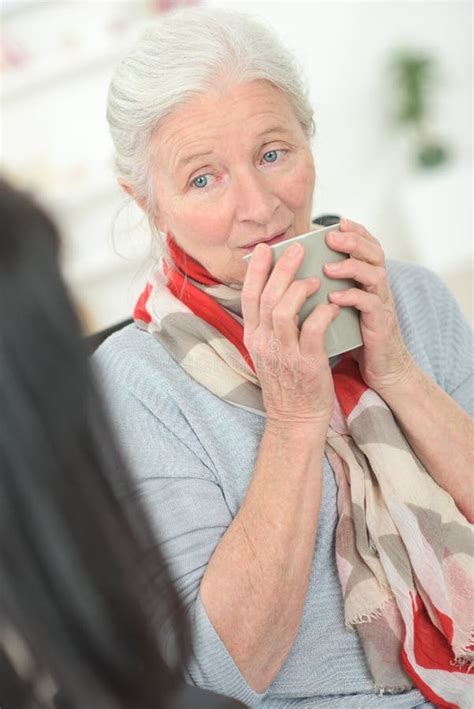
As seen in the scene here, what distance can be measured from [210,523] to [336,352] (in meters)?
0.28

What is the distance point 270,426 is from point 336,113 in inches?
148

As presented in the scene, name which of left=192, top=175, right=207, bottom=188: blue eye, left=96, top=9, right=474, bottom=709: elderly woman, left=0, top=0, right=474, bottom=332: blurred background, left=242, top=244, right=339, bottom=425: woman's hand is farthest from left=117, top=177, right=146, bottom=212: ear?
left=0, top=0, right=474, bottom=332: blurred background

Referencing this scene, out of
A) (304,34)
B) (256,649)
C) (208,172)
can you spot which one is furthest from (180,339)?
(304,34)

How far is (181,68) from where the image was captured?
120 centimetres

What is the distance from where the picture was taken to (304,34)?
4.48 meters

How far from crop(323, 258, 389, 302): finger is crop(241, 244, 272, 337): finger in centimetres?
8

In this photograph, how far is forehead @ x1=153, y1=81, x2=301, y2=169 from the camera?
1213 mm

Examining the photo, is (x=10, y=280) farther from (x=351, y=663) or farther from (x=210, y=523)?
(x=351, y=663)

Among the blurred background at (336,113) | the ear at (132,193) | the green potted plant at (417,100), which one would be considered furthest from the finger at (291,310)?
the green potted plant at (417,100)

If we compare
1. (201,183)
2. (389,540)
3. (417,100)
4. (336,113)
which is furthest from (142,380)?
(336,113)

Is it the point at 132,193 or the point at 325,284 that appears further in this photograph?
the point at 132,193

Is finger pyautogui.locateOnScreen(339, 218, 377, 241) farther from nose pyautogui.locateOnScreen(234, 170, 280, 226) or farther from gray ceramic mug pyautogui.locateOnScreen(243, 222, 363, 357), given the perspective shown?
nose pyautogui.locateOnScreen(234, 170, 280, 226)

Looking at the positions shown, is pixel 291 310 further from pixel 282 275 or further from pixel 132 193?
pixel 132 193

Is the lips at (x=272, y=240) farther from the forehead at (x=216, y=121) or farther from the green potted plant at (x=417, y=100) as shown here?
the green potted plant at (x=417, y=100)
